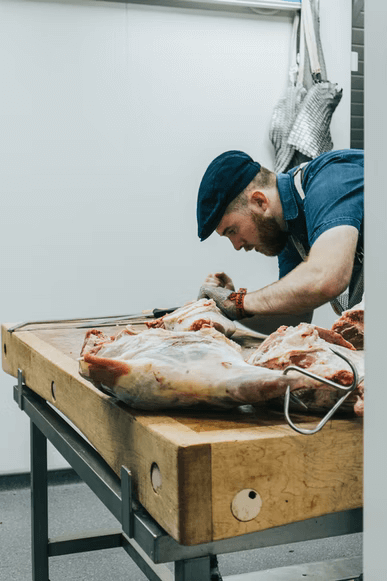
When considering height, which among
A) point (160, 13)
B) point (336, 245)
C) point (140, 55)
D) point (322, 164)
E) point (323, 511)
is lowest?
point (323, 511)

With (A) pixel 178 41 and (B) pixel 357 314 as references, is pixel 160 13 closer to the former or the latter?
(A) pixel 178 41

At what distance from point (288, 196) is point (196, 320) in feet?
2.74

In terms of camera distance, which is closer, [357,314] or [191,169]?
[357,314]

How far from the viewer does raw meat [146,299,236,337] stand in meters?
1.52

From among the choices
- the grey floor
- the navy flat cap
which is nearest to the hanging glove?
the navy flat cap

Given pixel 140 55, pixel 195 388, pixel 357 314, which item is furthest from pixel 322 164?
pixel 140 55

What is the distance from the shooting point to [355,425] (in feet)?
2.62

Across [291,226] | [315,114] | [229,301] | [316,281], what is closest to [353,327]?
[316,281]

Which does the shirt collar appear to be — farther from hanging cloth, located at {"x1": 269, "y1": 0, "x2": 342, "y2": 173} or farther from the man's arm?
hanging cloth, located at {"x1": 269, "y1": 0, "x2": 342, "y2": 173}

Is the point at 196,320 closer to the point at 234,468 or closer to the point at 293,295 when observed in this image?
the point at 293,295

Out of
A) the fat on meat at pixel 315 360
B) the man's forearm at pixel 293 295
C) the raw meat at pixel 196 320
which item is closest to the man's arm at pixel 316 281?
the man's forearm at pixel 293 295

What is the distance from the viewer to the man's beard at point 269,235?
7.30ft

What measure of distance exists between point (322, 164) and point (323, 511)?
1.52 m

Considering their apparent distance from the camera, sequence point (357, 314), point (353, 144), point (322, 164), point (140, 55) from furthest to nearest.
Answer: point (353, 144) → point (140, 55) → point (322, 164) → point (357, 314)
